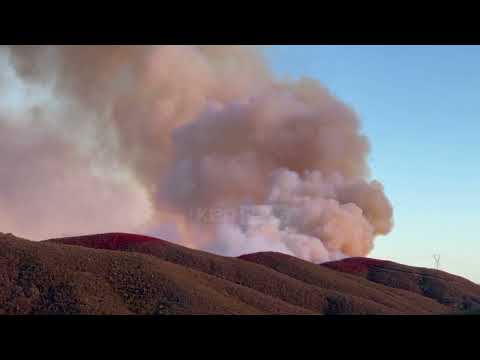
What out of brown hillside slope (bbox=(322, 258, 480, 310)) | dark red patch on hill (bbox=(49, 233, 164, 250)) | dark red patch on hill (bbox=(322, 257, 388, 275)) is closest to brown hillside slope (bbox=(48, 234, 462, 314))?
dark red patch on hill (bbox=(49, 233, 164, 250))

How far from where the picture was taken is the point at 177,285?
625 inches

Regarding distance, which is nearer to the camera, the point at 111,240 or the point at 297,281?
the point at 297,281

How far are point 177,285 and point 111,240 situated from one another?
24.3 ft

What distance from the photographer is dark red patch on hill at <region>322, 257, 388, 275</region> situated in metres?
26.1

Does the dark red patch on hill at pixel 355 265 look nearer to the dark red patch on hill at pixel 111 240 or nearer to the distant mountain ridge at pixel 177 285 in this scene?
the distant mountain ridge at pixel 177 285

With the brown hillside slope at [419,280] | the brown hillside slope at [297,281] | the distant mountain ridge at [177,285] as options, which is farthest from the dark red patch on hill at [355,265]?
the brown hillside slope at [297,281]

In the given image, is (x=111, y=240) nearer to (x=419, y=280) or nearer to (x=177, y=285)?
(x=177, y=285)

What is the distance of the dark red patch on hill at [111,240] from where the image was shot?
21953 mm

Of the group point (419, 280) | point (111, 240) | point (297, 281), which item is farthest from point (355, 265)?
point (111, 240)
